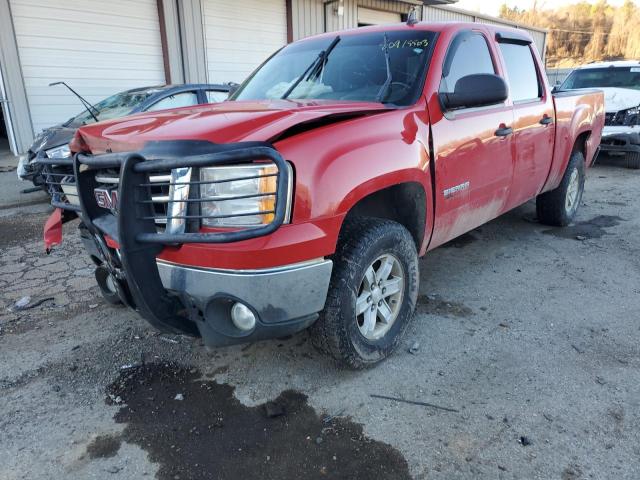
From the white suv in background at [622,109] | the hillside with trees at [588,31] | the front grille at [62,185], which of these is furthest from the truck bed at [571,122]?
the hillside with trees at [588,31]

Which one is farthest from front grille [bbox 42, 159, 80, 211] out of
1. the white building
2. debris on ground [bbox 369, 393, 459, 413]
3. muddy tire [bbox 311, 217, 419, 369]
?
the white building

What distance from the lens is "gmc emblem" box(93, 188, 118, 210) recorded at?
7.93ft

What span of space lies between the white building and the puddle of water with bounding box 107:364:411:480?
903 cm

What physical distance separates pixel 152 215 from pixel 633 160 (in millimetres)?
9675

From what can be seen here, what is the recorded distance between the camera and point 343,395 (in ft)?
8.86

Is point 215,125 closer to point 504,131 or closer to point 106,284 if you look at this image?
point 106,284

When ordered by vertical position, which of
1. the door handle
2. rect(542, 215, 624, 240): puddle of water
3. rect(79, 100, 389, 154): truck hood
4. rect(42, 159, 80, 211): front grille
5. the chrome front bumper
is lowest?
rect(542, 215, 624, 240): puddle of water

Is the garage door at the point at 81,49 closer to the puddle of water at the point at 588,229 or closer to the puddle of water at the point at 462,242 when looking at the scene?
the puddle of water at the point at 462,242

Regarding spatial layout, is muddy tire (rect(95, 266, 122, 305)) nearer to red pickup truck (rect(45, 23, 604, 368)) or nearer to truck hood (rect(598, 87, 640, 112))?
red pickup truck (rect(45, 23, 604, 368))

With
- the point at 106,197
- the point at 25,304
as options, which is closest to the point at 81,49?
the point at 25,304

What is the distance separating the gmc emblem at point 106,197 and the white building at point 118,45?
28.5 ft

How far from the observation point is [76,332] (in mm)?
3424

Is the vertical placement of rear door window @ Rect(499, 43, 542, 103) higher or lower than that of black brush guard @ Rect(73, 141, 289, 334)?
higher

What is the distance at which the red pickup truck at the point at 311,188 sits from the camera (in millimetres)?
2158
